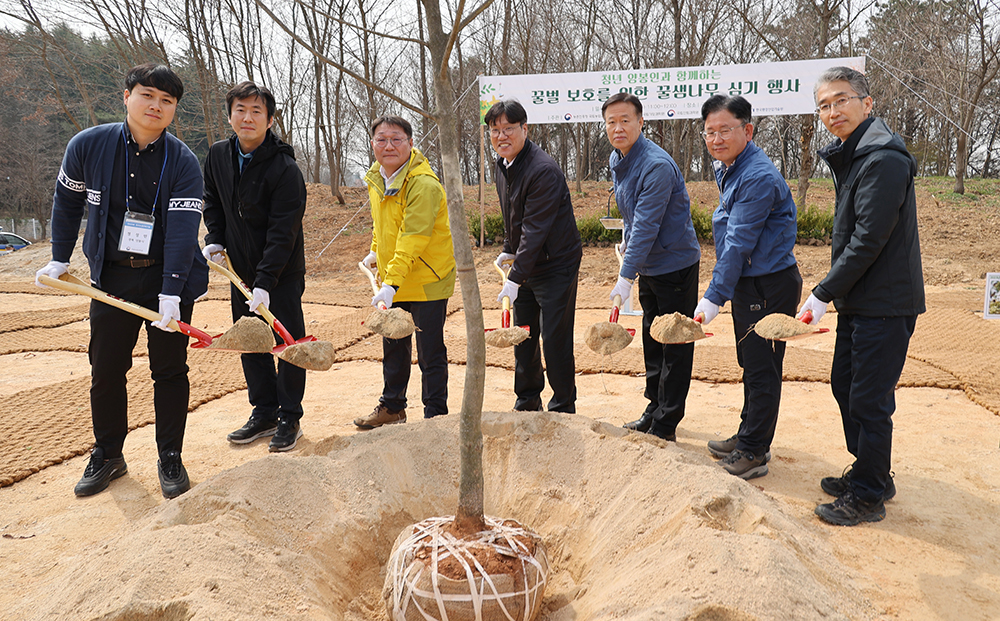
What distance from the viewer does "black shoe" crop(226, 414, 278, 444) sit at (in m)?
3.34

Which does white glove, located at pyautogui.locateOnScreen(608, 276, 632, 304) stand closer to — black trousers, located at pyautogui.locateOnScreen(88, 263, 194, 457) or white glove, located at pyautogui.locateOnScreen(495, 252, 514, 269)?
white glove, located at pyautogui.locateOnScreen(495, 252, 514, 269)

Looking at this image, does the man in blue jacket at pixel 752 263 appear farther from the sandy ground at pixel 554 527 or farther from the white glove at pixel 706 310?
the sandy ground at pixel 554 527

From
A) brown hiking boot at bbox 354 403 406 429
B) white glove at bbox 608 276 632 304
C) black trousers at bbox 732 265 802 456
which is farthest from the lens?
brown hiking boot at bbox 354 403 406 429

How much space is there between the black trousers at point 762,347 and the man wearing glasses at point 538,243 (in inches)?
32.6

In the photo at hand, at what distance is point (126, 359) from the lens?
8.88ft

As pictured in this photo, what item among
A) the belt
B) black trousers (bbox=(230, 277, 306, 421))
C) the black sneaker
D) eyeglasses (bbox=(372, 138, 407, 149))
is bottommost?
the black sneaker

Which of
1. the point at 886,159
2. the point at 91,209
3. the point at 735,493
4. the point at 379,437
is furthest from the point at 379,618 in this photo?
the point at 886,159

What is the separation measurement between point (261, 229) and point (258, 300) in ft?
1.61

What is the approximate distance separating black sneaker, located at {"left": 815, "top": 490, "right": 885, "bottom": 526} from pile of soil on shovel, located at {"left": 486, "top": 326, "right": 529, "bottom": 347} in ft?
4.63

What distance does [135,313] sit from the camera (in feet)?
8.21

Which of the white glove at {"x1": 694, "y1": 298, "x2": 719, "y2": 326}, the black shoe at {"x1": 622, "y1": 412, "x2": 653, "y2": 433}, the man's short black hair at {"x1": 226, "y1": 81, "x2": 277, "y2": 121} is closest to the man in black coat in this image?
the man's short black hair at {"x1": 226, "y1": 81, "x2": 277, "y2": 121}

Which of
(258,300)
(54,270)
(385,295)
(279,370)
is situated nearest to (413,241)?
(385,295)

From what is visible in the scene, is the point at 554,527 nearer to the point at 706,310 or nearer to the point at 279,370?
the point at 706,310

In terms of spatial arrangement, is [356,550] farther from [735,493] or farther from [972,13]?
[972,13]
